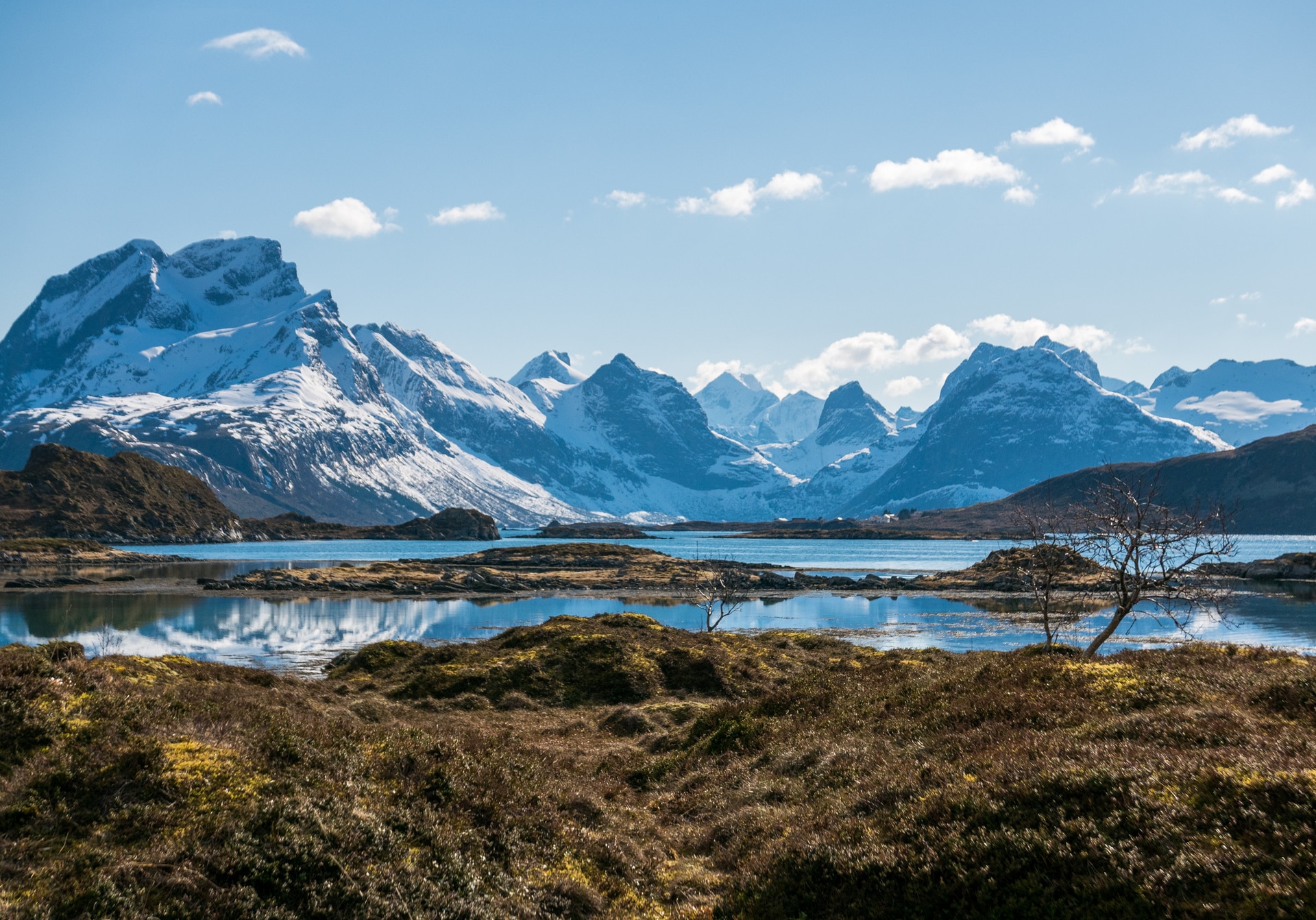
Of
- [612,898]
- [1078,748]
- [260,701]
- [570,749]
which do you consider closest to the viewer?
[612,898]

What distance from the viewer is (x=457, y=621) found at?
92.1 meters

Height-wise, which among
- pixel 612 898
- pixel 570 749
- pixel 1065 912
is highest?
pixel 1065 912

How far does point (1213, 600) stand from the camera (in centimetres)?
2950

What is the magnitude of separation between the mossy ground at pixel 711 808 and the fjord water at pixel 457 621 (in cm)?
4672

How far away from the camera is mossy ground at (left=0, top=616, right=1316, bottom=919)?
10.8 m

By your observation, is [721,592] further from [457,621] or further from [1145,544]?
[1145,544]

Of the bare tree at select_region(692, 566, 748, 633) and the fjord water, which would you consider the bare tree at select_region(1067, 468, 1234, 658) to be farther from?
the bare tree at select_region(692, 566, 748, 633)

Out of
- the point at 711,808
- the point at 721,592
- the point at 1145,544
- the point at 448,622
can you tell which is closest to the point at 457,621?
the point at 448,622

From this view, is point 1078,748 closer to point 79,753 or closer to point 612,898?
point 612,898

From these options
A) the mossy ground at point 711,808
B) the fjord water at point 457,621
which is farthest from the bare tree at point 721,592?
the mossy ground at point 711,808

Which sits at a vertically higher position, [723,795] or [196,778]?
[196,778]

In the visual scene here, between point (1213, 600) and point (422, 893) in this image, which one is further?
point (1213, 600)

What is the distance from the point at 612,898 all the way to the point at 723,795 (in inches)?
244

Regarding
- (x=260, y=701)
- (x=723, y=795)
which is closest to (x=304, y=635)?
(x=260, y=701)
